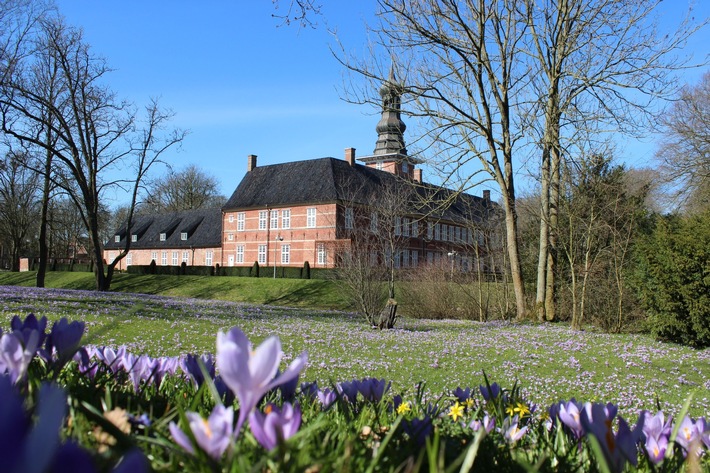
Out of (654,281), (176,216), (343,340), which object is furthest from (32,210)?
(654,281)

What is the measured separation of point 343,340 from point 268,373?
1156 cm

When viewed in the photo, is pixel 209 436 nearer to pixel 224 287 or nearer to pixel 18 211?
pixel 224 287

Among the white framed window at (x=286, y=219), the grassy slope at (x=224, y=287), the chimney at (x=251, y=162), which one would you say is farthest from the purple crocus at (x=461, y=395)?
the chimney at (x=251, y=162)

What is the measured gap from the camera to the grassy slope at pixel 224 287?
32750mm

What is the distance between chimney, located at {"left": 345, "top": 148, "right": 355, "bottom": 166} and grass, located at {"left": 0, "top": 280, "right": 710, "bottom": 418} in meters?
37.5

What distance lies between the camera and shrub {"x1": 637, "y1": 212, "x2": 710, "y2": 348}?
11422 mm

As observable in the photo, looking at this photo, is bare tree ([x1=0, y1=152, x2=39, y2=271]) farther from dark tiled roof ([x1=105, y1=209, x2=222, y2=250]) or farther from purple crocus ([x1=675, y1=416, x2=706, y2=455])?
purple crocus ([x1=675, y1=416, x2=706, y2=455])

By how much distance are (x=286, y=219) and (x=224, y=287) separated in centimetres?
1349

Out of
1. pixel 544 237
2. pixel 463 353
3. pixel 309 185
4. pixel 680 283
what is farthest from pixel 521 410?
pixel 309 185

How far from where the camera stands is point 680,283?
11.8 metres

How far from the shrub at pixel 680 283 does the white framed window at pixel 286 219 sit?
3870 centimetres

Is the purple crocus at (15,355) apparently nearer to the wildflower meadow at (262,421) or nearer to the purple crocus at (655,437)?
the wildflower meadow at (262,421)

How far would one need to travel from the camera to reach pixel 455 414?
75.7 inches

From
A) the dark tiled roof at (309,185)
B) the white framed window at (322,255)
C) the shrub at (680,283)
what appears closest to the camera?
the shrub at (680,283)
